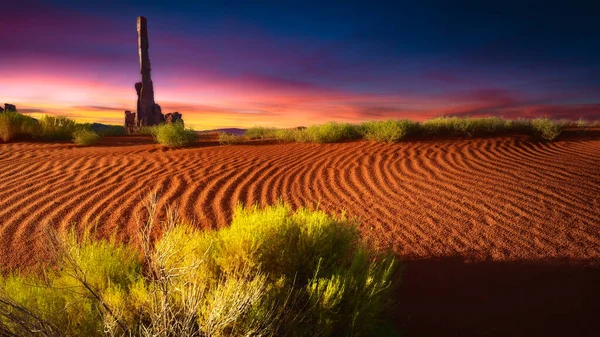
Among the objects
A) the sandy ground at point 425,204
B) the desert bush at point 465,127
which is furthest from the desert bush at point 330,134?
the desert bush at point 465,127

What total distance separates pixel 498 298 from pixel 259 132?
1369 cm

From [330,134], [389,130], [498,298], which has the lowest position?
[498,298]

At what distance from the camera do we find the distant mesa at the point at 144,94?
80.4ft

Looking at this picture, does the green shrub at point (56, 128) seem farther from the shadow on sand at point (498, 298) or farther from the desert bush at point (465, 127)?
the shadow on sand at point (498, 298)

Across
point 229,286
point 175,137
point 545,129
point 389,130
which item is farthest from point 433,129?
point 229,286

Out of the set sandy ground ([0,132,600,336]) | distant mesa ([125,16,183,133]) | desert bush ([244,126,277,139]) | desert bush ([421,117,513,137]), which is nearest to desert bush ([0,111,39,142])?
sandy ground ([0,132,600,336])

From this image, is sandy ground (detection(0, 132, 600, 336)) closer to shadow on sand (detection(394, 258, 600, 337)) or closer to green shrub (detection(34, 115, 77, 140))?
shadow on sand (detection(394, 258, 600, 337))

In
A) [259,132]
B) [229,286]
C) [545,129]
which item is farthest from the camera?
[259,132]

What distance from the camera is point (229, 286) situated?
179cm

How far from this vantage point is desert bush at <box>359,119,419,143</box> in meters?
11.2

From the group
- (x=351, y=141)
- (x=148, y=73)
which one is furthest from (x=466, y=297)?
(x=148, y=73)

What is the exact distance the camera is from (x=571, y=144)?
10625 millimetres

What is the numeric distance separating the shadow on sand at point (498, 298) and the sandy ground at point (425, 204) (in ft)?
0.05

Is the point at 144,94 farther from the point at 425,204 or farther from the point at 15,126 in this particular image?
the point at 425,204
